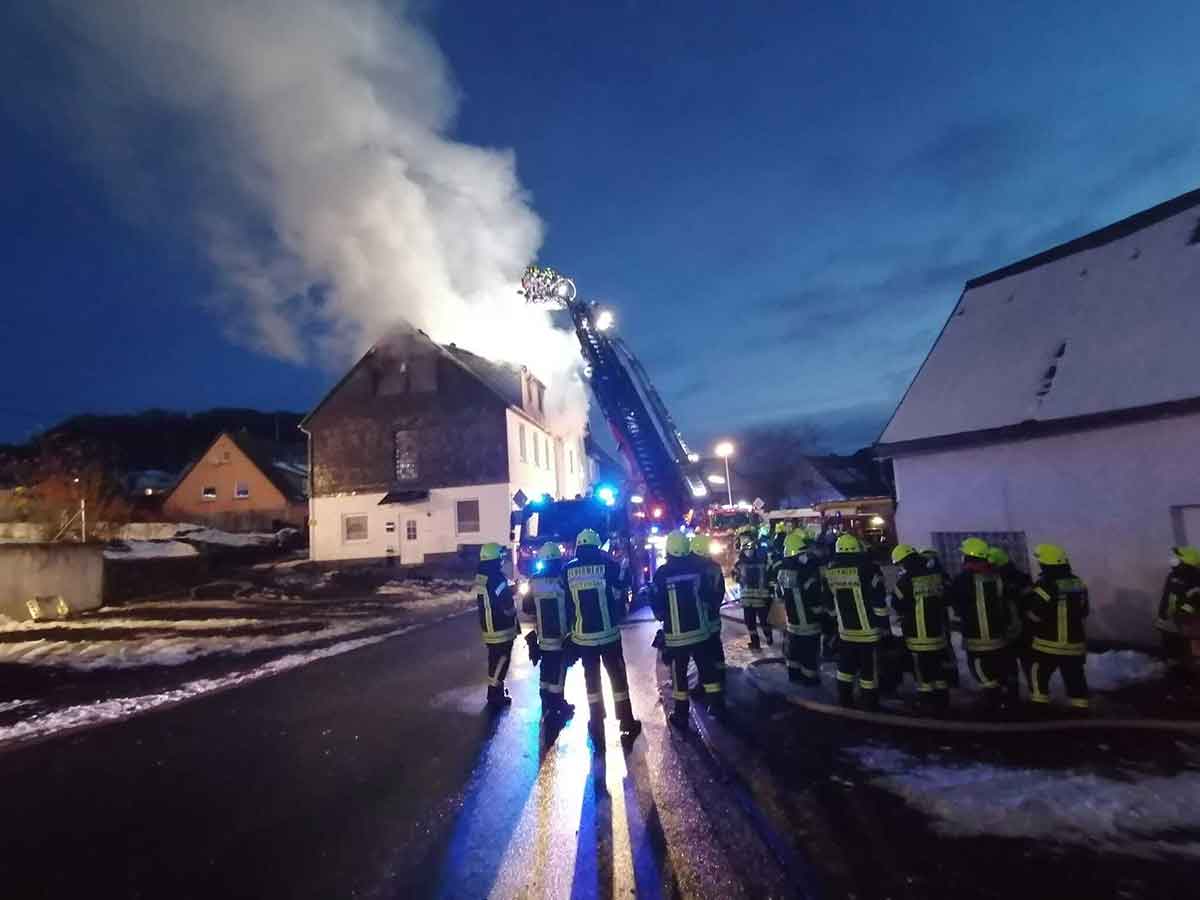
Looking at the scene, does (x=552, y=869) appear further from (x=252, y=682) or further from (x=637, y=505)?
(x=637, y=505)

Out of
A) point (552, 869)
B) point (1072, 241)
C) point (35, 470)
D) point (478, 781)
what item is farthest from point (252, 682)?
point (35, 470)

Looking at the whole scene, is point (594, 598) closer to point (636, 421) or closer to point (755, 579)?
point (755, 579)

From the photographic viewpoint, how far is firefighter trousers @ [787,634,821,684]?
26.2ft

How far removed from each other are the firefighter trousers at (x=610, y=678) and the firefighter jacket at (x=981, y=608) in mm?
3316

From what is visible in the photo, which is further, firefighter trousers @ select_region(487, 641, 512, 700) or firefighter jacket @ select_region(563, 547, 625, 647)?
firefighter trousers @ select_region(487, 641, 512, 700)

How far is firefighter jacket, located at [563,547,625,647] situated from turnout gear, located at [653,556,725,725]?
447 mm

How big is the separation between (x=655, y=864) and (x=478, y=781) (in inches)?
78.8

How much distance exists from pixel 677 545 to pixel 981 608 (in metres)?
2.98

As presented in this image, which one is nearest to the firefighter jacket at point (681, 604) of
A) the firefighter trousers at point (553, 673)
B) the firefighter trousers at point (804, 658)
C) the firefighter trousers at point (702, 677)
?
the firefighter trousers at point (702, 677)

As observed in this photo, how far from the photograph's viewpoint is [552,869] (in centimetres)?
408

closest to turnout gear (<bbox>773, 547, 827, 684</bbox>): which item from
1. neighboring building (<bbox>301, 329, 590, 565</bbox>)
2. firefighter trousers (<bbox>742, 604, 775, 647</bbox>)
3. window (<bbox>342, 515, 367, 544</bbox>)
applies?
firefighter trousers (<bbox>742, 604, 775, 647</bbox>)

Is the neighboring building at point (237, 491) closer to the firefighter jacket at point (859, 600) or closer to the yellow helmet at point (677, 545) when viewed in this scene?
the yellow helmet at point (677, 545)

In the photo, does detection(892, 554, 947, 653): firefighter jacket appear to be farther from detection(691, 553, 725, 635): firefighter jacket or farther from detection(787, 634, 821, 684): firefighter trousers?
detection(691, 553, 725, 635): firefighter jacket

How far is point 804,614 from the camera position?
7.95 m
